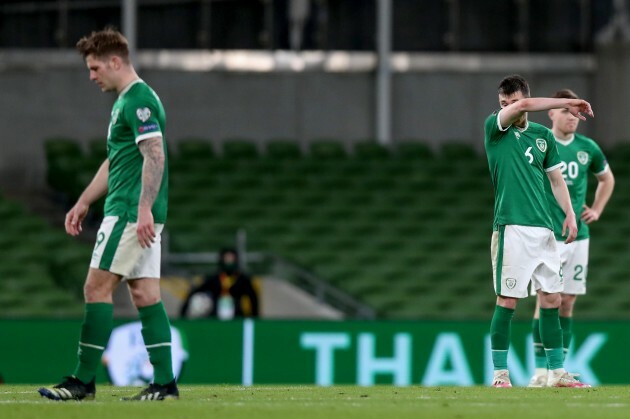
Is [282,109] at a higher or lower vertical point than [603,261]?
higher

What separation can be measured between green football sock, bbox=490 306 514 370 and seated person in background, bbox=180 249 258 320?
694cm

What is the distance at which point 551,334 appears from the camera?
10.0 m

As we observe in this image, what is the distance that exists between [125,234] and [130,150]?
0.46 metres

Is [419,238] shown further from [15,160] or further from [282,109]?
[15,160]

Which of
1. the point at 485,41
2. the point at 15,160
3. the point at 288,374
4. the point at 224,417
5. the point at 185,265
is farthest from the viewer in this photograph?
the point at 485,41

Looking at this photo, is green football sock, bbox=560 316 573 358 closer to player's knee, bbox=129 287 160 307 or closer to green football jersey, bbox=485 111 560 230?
green football jersey, bbox=485 111 560 230

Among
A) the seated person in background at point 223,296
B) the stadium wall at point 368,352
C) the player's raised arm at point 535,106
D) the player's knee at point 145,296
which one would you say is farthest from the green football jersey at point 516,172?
the seated person in background at point 223,296

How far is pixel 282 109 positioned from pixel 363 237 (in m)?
4.48

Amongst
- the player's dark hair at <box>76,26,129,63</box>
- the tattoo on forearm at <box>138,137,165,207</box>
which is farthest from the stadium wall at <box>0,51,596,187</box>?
the tattoo on forearm at <box>138,137,165,207</box>

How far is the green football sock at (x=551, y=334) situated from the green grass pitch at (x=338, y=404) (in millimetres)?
434

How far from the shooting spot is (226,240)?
765 inches

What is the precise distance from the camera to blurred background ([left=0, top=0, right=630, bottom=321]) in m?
19.3

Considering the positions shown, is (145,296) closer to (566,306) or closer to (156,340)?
(156,340)

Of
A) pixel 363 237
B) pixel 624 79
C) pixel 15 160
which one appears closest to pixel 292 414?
pixel 363 237
